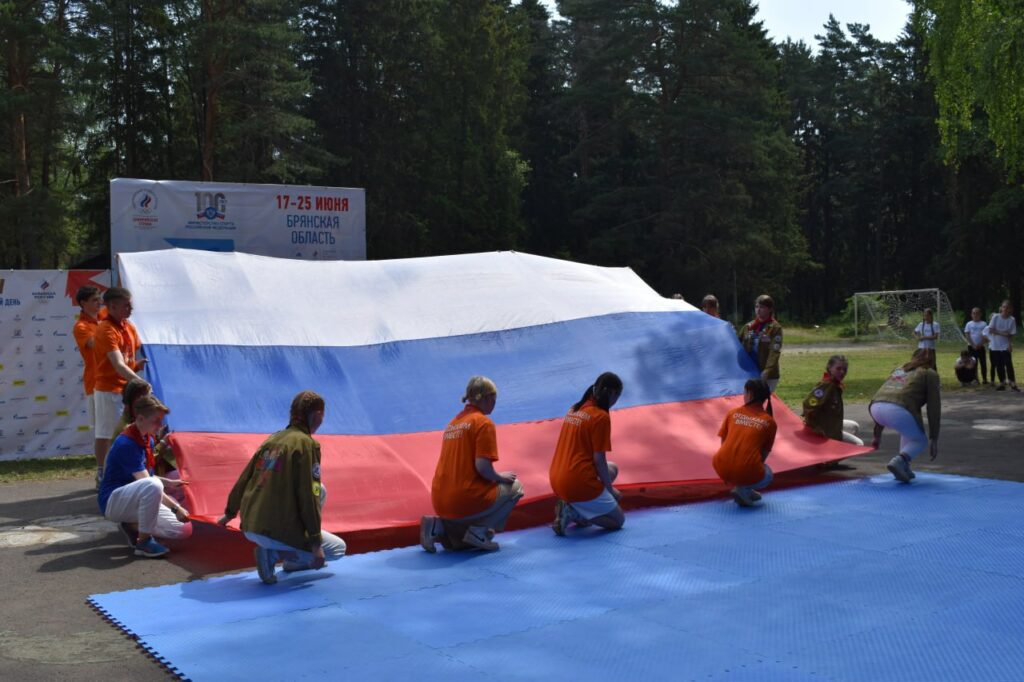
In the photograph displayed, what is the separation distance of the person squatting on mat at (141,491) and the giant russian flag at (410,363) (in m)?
0.21

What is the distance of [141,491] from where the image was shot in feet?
22.8

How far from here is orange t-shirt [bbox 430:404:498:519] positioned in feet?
22.6

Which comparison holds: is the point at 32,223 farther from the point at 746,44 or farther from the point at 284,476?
the point at 746,44

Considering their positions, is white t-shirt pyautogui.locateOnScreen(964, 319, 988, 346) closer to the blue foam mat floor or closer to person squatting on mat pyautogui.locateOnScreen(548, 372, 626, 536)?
the blue foam mat floor

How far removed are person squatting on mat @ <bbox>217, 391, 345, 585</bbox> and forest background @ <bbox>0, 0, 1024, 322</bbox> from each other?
14.6m

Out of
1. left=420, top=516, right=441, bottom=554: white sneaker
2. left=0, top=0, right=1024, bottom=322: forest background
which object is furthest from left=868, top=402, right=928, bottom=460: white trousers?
left=0, top=0, right=1024, bottom=322: forest background

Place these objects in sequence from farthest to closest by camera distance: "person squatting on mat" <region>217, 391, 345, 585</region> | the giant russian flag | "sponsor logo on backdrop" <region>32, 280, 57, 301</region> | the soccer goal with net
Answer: the soccer goal with net < "sponsor logo on backdrop" <region>32, 280, 57, 301</region> < the giant russian flag < "person squatting on mat" <region>217, 391, 345, 585</region>

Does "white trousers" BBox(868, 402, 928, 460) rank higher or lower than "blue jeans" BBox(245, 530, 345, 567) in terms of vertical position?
higher

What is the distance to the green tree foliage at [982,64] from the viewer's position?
15477mm

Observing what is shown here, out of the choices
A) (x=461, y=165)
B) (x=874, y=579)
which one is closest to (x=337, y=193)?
(x=874, y=579)

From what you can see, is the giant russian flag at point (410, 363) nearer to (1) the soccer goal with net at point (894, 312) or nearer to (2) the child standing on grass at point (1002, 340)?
(2) the child standing on grass at point (1002, 340)

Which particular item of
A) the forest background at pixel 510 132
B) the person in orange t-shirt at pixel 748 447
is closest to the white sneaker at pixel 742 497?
the person in orange t-shirt at pixel 748 447

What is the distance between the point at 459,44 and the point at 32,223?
20093 millimetres

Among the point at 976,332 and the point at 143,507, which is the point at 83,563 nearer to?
the point at 143,507
